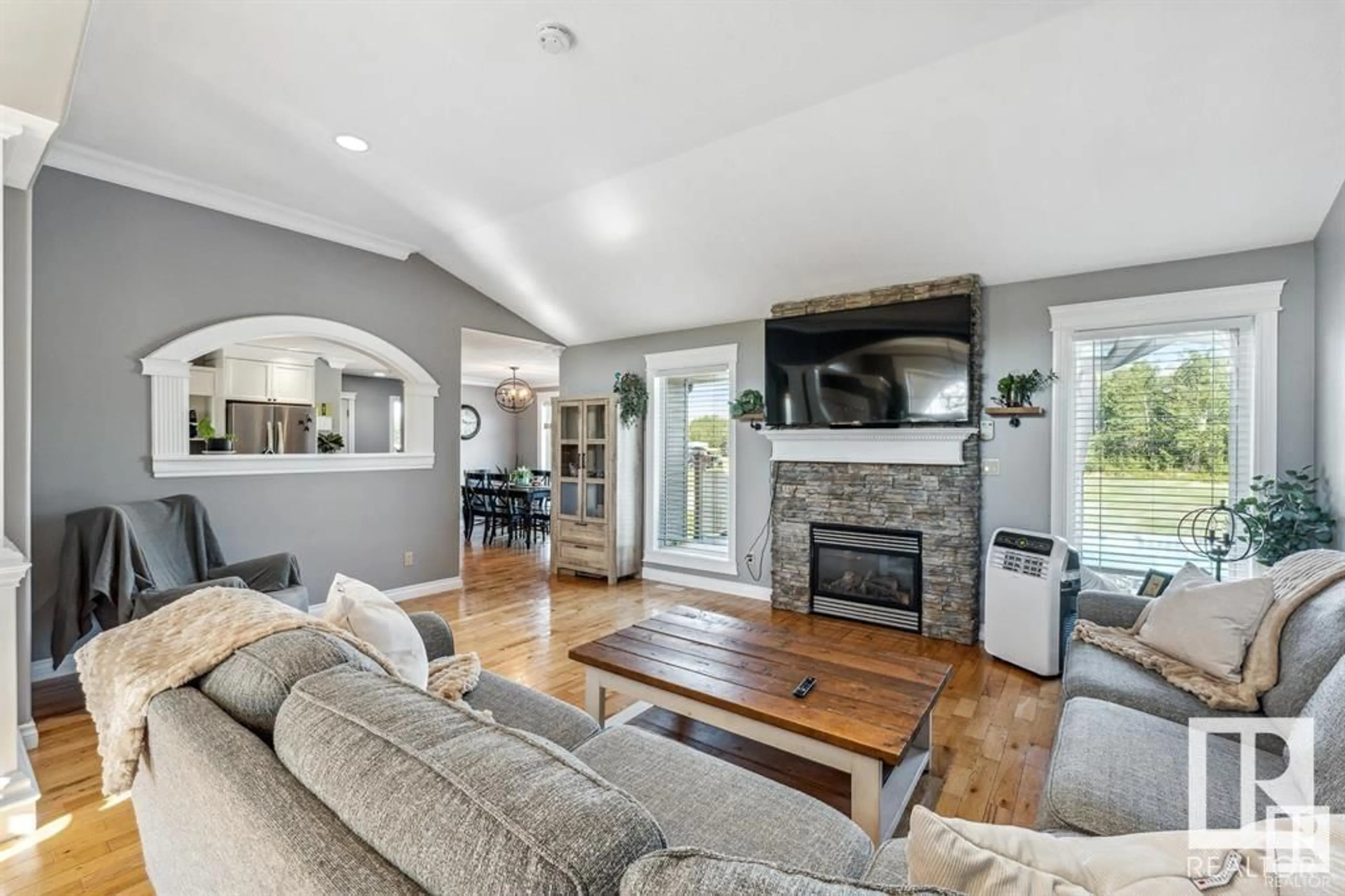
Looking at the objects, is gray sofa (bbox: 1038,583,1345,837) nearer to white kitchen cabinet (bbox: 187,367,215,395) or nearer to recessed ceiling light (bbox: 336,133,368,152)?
recessed ceiling light (bbox: 336,133,368,152)

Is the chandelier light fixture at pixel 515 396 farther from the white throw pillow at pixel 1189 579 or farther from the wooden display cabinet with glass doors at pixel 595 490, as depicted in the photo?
the white throw pillow at pixel 1189 579

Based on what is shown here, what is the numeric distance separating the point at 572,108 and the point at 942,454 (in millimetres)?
3125

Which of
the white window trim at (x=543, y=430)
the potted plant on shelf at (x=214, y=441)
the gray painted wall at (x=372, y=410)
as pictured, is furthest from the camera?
the white window trim at (x=543, y=430)

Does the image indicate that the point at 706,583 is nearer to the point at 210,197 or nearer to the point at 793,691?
the point at 793,691

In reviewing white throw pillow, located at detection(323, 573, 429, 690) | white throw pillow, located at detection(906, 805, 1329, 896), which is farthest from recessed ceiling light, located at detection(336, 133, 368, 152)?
white throw pillow, located at detection(906, 805, 1329, 896)

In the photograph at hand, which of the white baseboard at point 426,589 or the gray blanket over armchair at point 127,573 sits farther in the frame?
the white baseboard at point 426,589

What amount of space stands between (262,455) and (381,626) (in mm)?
3365

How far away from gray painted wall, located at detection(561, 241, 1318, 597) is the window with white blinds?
163 millimetres

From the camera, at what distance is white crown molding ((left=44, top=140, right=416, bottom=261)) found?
3.28 m

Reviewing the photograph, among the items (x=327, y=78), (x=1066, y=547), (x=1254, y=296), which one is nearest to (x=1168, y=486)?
(x=1066, y=547)

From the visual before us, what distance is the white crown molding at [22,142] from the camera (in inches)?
82.8

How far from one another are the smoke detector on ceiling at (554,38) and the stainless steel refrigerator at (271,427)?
515cm

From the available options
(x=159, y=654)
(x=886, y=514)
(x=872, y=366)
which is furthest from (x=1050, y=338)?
(x=159, y=654)

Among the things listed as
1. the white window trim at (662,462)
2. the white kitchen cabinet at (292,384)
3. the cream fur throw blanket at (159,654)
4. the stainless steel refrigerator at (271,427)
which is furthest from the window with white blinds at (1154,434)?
the white kitchen cabinet at (292,384)
